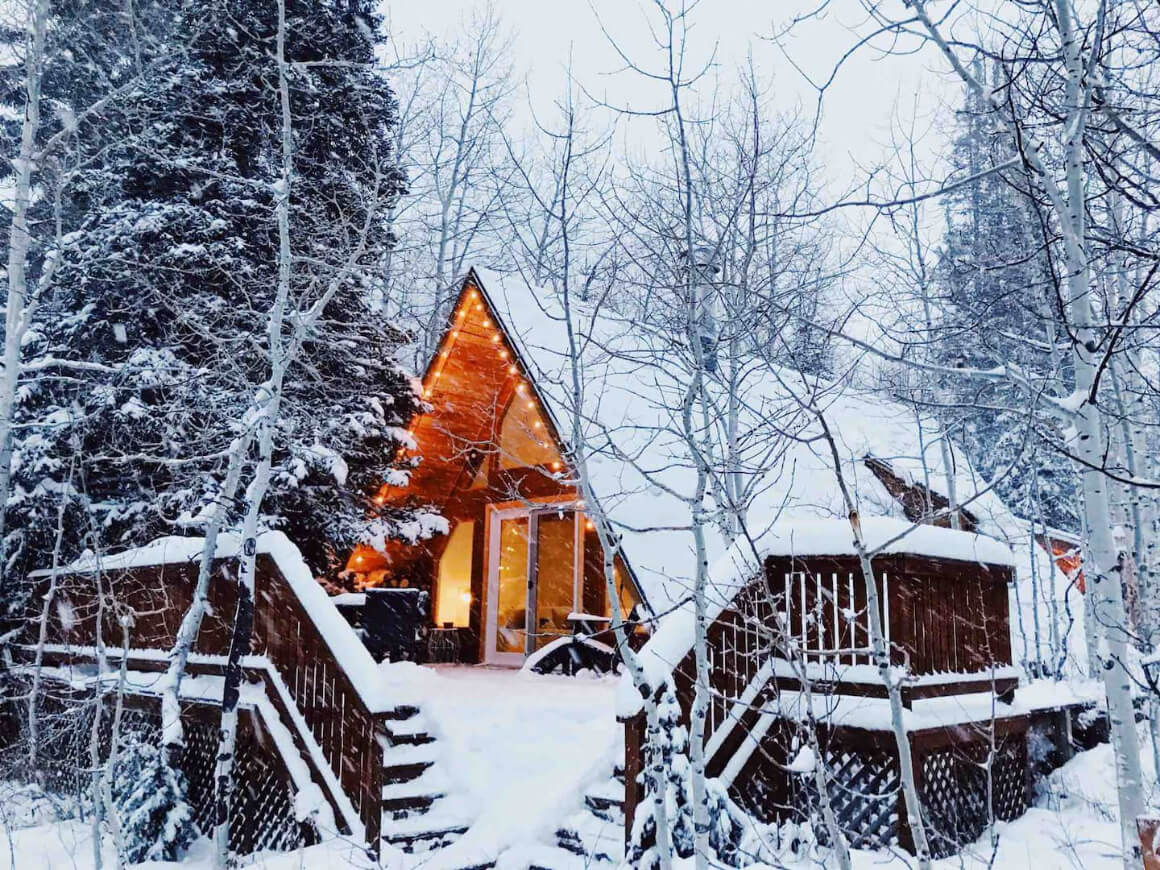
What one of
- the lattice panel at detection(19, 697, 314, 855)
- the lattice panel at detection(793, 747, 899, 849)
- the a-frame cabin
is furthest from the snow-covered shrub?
the a-frame cabin

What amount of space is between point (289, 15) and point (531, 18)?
13560 millimetres

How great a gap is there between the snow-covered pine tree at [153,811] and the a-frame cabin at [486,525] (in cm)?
528

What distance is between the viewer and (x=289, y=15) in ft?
40.6

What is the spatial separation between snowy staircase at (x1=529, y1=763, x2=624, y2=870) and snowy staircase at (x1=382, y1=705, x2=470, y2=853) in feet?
2.40

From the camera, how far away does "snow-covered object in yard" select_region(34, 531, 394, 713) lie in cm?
606

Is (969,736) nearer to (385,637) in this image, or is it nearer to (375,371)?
(385,637)

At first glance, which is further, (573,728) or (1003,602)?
(573,728)

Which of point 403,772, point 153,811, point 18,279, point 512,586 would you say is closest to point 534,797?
point 403,772

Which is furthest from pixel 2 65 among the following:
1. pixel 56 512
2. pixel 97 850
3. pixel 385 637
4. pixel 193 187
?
pixel 97 850

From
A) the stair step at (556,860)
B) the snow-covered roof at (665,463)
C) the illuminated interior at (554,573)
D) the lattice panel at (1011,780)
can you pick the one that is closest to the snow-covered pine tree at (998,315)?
the snow-covered roof at (665,463)

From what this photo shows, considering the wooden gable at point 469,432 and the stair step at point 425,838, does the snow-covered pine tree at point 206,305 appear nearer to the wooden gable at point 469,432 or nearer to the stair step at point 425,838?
the wooden gable at point 469,432

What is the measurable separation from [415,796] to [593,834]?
53.1 inches

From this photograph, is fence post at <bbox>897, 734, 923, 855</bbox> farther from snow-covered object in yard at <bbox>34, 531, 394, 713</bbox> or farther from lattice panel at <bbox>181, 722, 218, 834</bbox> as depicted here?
lattice panel at <bbox>181, 722, 218, 834</bbox>

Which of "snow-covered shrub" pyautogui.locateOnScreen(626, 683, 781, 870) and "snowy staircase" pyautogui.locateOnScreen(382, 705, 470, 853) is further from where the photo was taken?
"snowy staircase" pyautogui.locateOnScreen(382, 705, 470, 853)
